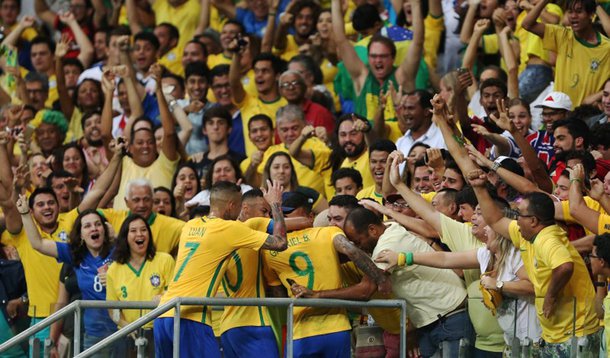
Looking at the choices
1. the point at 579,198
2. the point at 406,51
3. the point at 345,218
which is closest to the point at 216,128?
the point at 406,51

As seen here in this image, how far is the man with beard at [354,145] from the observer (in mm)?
14938

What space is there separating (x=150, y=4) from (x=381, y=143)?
7.73 metres

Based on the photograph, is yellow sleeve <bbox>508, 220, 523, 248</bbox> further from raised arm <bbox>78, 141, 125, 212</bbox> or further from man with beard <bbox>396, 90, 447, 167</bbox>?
raised arm <bbox>78, 141, 125, 212</bbox>

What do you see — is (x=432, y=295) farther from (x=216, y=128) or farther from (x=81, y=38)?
(x=81, y=38)

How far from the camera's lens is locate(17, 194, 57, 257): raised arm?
14.5m

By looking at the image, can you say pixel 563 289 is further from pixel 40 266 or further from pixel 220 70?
pixel 220 70

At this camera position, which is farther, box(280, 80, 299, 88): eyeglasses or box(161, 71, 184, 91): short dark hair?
box(161, 71, 184, 91): short dark hair

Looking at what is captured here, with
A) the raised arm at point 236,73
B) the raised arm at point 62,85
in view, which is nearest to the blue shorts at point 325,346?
the raised arm at point 236,73

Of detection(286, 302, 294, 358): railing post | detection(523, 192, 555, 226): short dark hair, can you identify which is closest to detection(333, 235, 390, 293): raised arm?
detection(286, 302, 294, 358): railing post

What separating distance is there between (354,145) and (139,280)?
9.08ft

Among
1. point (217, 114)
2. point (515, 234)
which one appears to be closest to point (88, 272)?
point (217, 114)

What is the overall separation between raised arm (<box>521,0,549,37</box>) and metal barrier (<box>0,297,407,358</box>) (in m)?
4.18

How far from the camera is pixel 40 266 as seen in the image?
14.9 m

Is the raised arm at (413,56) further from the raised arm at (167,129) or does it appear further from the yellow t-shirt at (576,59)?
the raised arm at (167,129)
